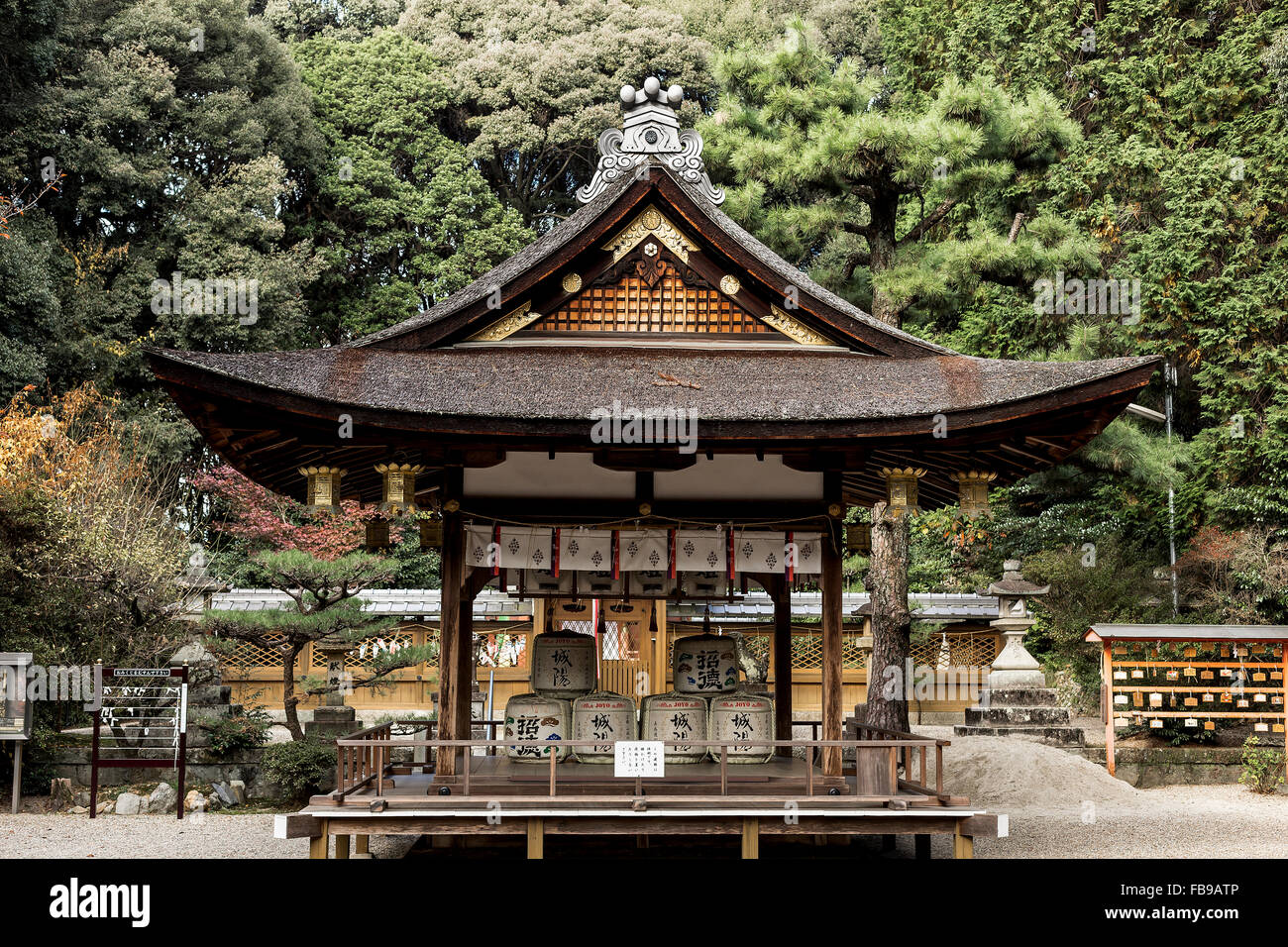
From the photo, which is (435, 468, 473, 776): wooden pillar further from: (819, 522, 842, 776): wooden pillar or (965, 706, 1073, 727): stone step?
(965, 706, 1073, 727): stone step

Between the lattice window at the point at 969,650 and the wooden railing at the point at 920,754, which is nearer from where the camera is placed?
the wooden railing at the point at 920,754

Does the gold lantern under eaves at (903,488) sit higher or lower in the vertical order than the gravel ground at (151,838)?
higher

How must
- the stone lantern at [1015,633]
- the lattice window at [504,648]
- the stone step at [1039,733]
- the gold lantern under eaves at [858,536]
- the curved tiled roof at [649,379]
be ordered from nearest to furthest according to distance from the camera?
the curved tiled roof at [649,379]
the gold lantern under eaves at [858,536]
the stone step at [1039,733]
the stone lantern at [1015,633]
the lattice window at [504,648]

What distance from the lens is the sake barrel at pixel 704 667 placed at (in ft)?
37.9

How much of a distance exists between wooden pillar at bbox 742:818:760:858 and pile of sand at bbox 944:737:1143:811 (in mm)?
7127

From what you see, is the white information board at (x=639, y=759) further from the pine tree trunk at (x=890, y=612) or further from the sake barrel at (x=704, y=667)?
the pine tree trunk at (x=890, y=612)

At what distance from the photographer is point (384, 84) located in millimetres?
35594

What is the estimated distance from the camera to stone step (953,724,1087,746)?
18.6 meters

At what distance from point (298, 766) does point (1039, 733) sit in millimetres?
11386

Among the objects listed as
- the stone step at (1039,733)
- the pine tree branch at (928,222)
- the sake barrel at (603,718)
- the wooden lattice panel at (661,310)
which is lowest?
the stone step at (1039,733)

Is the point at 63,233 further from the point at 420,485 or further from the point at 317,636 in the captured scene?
the point at 420,485

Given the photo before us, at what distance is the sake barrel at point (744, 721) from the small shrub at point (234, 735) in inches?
318
